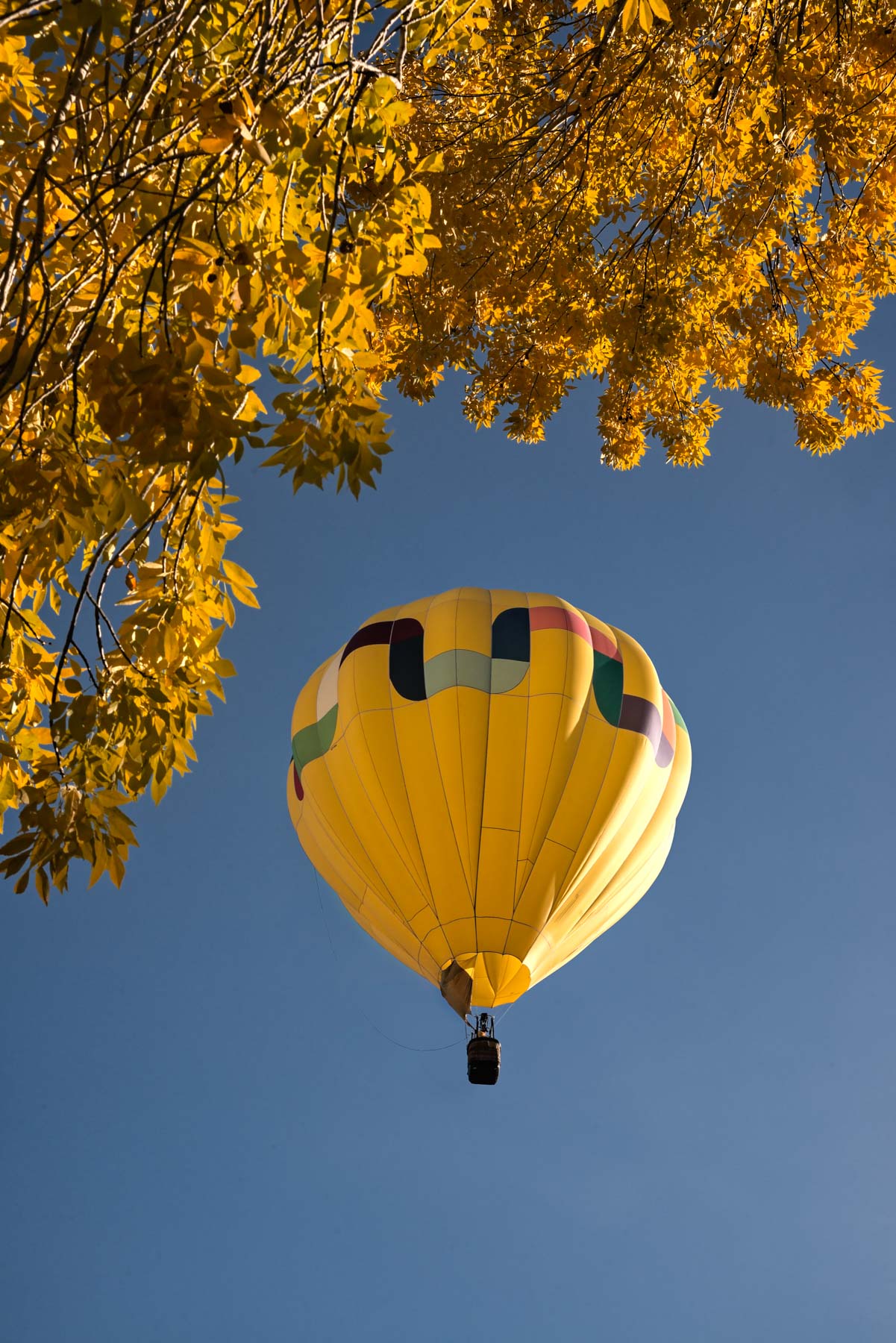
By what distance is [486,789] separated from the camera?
13.1 metres

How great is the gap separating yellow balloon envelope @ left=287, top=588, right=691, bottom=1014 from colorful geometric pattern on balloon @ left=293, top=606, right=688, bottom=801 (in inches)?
0.9

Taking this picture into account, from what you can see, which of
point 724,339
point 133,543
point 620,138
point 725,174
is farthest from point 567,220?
point 133,543

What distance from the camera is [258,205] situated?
2891mm

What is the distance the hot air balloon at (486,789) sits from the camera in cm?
1296

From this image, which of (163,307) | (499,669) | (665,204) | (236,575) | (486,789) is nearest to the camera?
(163,307)

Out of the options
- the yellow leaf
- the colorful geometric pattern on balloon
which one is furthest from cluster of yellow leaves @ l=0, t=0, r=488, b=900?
the colorful geometric pattern on balloon

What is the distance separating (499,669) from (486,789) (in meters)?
1.57

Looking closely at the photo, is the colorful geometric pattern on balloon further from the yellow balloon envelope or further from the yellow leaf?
the yellow leaf

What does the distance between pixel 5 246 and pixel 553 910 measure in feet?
37.3

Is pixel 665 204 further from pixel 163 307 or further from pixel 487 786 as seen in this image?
pixel 487 786

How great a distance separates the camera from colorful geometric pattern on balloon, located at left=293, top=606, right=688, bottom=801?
1367cm

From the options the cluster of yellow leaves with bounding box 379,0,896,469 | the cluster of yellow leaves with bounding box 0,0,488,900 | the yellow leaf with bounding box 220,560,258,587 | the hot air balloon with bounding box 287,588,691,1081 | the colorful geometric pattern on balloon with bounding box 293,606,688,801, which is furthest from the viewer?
the colorful geometric pattern on balloon with bounding box 293,606,688,801

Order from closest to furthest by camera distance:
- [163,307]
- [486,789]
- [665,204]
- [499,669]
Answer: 1. [163,307]
2. [665,204]
3. [486,789]
4. [499,669]

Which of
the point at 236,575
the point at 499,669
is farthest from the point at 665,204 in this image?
the point at 499,669
